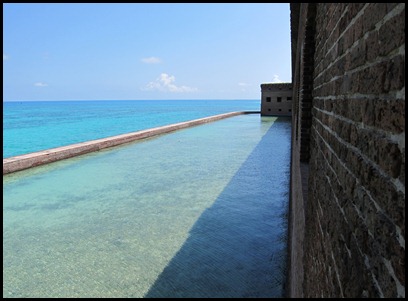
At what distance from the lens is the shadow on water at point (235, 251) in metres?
4.08

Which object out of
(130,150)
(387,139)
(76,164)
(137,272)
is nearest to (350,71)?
(387,139)

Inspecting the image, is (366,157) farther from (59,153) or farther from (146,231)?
(59,153)

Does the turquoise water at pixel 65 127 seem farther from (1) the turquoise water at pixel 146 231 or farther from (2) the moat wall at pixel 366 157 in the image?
(2) the moat wall at pixel 366 157

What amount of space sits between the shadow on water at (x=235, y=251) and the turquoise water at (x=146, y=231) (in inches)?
0.6

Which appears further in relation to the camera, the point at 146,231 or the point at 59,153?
the point at 59,153

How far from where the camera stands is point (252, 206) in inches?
276

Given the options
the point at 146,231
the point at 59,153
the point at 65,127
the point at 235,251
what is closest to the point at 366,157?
the point at 235,251

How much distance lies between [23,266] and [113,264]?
1366 millimetres

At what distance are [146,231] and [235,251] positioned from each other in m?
1.76

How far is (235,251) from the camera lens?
16.5 ft

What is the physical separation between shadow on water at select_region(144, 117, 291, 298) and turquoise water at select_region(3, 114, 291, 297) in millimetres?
16

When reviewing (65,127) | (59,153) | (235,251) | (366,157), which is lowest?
(65,127)

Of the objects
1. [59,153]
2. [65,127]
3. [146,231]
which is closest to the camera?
[146,231]

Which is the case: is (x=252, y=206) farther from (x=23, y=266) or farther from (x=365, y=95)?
(x=365, y=95)
